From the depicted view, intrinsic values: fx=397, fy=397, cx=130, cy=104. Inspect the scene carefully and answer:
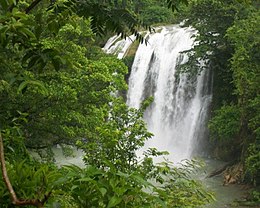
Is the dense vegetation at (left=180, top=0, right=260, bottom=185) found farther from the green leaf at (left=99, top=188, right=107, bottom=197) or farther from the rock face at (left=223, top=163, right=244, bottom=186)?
the green leaf at (left=99, top=188, right=107, bottom=197)

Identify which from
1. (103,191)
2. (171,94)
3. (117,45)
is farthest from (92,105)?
(117,45)

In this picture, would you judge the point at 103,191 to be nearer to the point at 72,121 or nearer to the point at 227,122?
the point at 72,121

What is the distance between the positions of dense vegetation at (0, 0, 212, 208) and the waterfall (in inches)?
270

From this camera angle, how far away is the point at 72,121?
10.7m

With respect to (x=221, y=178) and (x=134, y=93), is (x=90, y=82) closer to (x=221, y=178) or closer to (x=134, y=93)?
(x=221, y=178)

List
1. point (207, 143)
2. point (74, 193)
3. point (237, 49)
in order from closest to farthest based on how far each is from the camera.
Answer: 1. point (74, 193)
2. point (237, 49)
3. point (207, 143)

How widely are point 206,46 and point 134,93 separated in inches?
239

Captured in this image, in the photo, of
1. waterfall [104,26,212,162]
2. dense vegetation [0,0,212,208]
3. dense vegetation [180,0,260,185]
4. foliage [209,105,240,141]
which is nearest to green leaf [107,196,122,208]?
dense vegetation [0,0,212,208]

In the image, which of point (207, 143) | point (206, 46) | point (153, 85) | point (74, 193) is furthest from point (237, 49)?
point (74, 193)

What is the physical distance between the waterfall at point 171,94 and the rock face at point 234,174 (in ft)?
12.2

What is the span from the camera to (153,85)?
21500 mm

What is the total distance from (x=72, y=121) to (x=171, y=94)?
10619 mm

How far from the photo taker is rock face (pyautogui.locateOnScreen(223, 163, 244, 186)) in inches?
560

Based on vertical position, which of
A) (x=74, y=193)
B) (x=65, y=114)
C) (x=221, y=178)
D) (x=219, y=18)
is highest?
(x=219, y=18)
